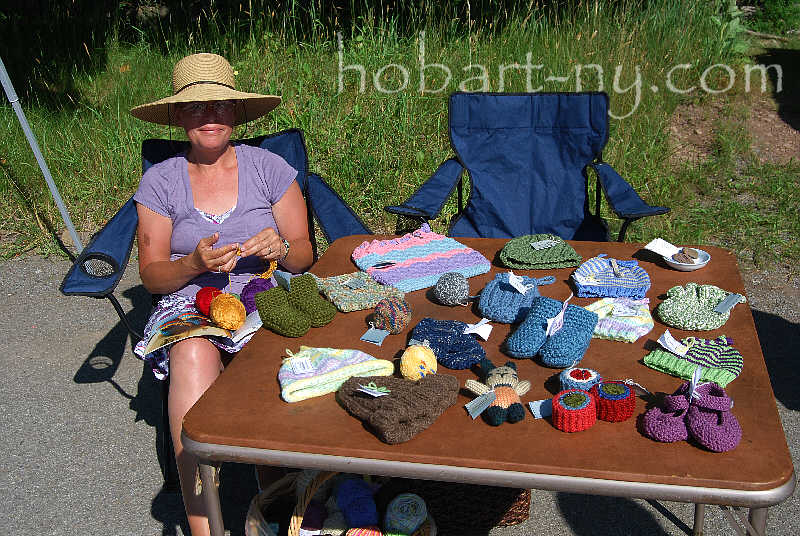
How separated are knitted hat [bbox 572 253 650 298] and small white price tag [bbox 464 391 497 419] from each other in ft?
1.95

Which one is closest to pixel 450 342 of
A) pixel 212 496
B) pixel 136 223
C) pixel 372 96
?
pixel 212 496

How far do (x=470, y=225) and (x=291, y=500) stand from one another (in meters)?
1.69

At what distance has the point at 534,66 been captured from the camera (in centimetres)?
514

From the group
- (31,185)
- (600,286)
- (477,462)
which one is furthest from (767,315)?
(31,185)

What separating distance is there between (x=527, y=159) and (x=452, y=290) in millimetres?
1531

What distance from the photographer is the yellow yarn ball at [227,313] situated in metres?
2.01

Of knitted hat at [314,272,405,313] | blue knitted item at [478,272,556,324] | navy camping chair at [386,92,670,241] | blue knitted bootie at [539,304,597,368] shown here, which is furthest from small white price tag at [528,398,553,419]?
navy camping chair at [386,92,670,241]

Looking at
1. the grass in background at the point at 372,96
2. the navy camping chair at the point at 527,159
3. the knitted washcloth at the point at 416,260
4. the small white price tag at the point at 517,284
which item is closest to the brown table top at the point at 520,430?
the small white price tag at the point at 517,284

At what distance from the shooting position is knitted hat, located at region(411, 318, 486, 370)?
163 cm

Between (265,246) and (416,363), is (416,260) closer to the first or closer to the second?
(265,246)

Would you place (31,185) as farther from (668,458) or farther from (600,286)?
(668,458)

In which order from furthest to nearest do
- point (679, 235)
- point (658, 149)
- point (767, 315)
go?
point (658, 149) → point (679, 235) → point (767, 315)

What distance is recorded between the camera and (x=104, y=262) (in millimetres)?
2367

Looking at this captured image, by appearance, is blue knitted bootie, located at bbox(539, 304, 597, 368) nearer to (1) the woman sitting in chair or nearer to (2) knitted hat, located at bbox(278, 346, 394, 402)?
(2) knitted hat, located at bbox(278, 346, 394, 402)
